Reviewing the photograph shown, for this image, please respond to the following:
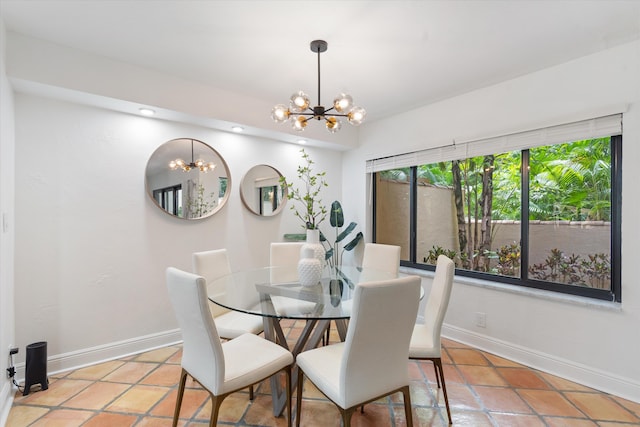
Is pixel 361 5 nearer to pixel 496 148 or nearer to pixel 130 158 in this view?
pixel 496 148

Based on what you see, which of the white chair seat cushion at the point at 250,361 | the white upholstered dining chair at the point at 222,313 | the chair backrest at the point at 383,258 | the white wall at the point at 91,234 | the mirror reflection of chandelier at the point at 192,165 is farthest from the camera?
the mirror reflection of chandelier at the point at 192,165

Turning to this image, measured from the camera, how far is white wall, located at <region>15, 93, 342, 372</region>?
233cm

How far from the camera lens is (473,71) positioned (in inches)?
101

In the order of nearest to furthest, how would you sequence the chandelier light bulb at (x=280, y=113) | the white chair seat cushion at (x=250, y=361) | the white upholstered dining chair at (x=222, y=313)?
the white chair seat cushion at (x=250, y=361) < the chandelier light bulb at (x=280, y=113) < the white upholstered dining chair at (x=222, y=313)

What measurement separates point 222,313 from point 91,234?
1.27 m

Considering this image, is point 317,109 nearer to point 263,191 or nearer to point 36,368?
point 263,191

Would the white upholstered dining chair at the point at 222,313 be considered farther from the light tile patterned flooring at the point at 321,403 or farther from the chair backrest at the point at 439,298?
the chair backrest at the point at 439,298

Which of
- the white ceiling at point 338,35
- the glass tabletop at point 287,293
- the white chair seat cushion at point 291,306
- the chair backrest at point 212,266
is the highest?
the white ceiling at point 338,35

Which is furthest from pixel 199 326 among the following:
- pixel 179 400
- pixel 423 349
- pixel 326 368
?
pixel 423 349

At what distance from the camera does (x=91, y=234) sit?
2568 millimetres

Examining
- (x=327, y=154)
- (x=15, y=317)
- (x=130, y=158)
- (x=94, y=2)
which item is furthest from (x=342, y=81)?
(x=15, y=317)

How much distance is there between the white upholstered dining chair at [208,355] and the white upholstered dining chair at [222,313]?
41 centimetres

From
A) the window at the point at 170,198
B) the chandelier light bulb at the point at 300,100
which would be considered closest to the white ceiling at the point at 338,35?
the chandelier light bulb at the point at 300,100

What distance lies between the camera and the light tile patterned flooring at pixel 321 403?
73.4 inches
